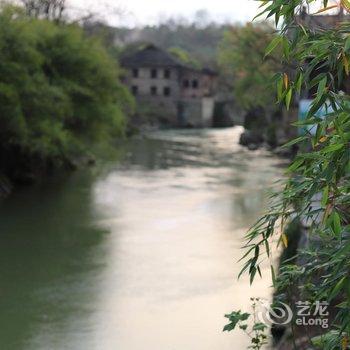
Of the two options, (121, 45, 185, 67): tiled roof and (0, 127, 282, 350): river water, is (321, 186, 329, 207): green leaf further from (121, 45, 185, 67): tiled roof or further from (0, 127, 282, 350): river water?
(121, 45, 185, 67): tiled roof

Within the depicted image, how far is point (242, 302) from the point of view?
25.8 ft

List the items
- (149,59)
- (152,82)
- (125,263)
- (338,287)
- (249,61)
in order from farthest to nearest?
1. (152,82)
2. (149,59)
3. (249,61)
4. (125,263)
5. (338,287)

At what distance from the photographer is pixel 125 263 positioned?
31.4 ft

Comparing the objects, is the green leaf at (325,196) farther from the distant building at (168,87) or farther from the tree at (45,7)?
the distant building at (168,87)

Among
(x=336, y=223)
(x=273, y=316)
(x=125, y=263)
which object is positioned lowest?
(x=125, y=263)

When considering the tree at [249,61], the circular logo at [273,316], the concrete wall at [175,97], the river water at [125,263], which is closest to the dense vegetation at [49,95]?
the river water at [125,263]

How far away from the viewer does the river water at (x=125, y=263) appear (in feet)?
22.6

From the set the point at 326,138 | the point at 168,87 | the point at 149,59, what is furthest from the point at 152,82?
the point at 326,138

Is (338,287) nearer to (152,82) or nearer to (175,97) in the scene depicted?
(152,82)

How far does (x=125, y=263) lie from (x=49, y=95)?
252 inches

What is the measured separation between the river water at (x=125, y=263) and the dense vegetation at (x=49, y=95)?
1284mm

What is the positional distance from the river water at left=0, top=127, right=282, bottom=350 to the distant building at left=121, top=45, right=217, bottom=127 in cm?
2804

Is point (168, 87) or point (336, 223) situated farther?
point (168, 87)

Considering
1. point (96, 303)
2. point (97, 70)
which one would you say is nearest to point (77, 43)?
point (97, 70)
